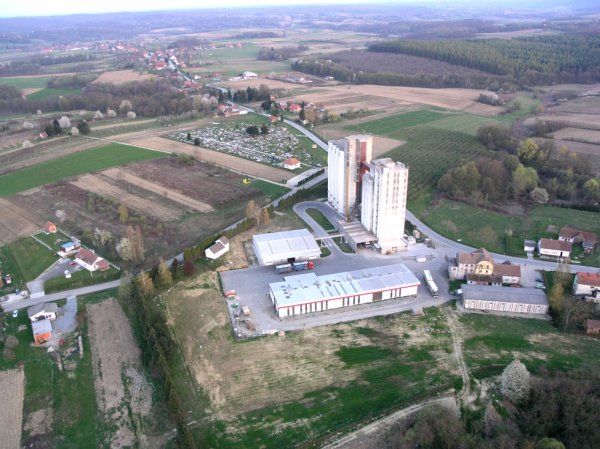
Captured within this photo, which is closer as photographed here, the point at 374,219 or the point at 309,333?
the point at 309,333

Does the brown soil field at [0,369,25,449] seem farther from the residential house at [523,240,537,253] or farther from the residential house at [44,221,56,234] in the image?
the residential house at [523,240,537,253]

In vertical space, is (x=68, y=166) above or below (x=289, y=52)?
below

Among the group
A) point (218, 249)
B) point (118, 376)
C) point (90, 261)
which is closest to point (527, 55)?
point (218, 249)

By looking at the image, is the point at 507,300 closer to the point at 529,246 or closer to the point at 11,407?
the point at 529,246

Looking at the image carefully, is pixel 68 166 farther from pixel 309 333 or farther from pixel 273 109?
pixel 309 333

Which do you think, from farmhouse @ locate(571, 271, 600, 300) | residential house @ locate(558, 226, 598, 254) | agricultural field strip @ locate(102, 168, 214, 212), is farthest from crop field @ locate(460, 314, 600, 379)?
agricultural field strip @ locate(102, 168, 214, 212)

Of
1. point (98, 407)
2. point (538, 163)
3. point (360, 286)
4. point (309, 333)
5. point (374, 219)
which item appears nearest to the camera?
point (98, 407)

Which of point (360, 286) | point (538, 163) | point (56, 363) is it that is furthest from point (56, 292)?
point (538, 163)
